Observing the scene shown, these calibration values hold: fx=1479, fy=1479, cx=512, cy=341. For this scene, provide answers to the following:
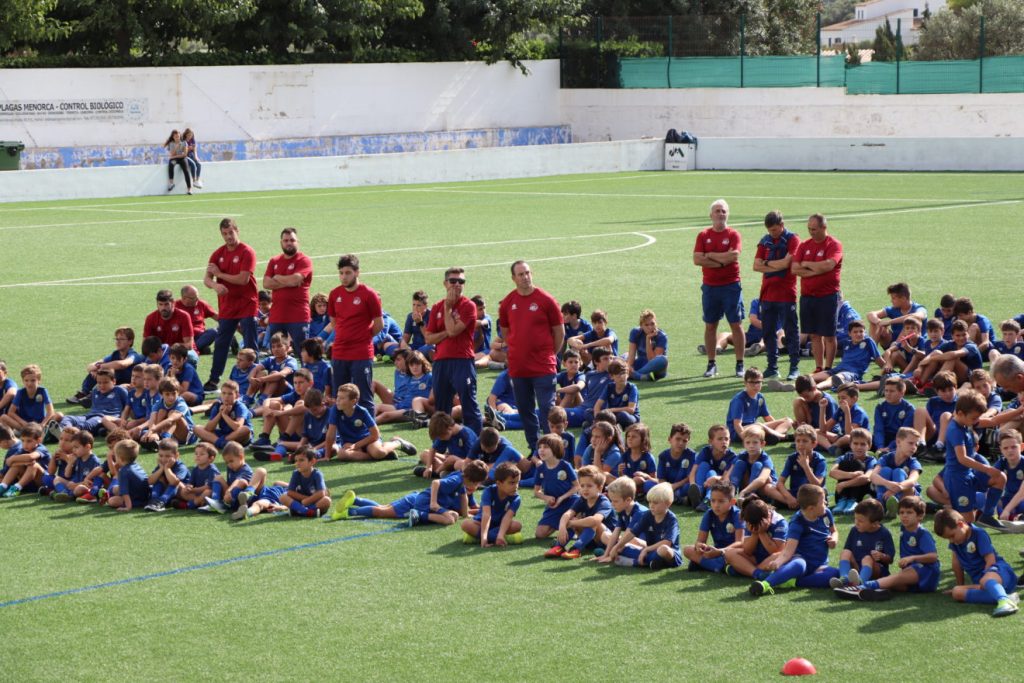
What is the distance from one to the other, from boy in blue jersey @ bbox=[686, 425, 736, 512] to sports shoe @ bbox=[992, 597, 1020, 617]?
3.23 metres

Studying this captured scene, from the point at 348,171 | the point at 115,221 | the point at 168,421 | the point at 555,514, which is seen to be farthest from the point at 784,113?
the point at 555,514

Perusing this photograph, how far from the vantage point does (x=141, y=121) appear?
5231 centimetres

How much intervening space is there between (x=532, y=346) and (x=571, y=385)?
7.93ft

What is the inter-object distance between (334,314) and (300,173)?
32.7m

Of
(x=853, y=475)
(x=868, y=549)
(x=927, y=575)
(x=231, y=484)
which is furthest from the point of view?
(x=231, y=484)

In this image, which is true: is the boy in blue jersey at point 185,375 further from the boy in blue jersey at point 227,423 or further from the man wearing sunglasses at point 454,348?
the man wearing sunglasses at point 454,348

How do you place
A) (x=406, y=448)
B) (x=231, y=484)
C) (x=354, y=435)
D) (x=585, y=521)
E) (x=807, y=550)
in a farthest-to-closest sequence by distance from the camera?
(x=406, y=448) → (x=354, y=435) → (x=231, y=484) → (x=585, y=521) → (x=807, y=550)

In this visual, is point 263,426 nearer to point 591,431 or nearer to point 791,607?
point 591,431

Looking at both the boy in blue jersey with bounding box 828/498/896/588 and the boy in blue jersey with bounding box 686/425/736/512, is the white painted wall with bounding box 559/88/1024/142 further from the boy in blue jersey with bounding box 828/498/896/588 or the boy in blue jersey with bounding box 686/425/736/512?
the boy in blue jersey with bounding box 828/498/896/588

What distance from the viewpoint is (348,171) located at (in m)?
48.9

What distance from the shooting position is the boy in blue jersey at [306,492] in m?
12.8

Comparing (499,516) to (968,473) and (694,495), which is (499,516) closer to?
(694,495)

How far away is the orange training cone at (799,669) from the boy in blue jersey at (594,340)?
9488 millimetres

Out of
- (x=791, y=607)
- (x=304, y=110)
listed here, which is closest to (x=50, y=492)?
(x=791, y=607)
